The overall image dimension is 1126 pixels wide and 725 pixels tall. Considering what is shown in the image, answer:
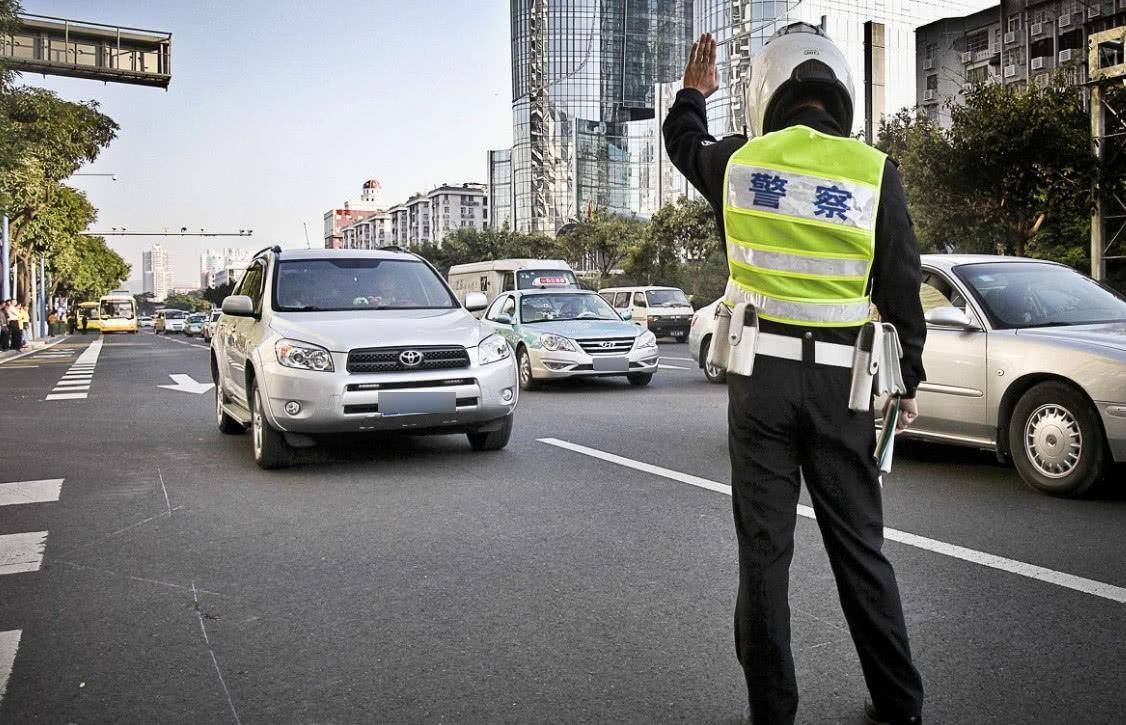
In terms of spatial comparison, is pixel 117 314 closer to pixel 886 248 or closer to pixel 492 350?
pixel 492 350

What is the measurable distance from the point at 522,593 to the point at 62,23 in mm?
25880

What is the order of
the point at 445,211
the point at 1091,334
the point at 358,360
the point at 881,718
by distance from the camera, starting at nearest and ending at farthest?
1. the point at 881,718
2. the point at 1091,334
3. the point at 358,360
4. the point at 445,211

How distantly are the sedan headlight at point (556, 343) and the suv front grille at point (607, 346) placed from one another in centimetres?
15

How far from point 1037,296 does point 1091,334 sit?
0.82m

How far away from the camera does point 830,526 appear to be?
2855 millimetres

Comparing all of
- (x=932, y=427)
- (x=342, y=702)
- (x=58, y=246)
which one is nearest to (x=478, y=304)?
(x=932, y=427)

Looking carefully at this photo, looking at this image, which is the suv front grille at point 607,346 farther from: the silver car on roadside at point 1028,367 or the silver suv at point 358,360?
the silver car on roadside at point 1028,367

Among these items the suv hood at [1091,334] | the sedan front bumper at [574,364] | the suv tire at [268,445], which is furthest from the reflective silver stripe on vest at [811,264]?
the sedan front bumper at [574,364]

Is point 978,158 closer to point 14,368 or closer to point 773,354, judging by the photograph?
point 14,368

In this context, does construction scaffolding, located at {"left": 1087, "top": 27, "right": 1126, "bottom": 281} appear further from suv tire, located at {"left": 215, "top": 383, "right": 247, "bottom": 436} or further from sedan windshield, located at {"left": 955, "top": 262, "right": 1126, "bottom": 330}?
suv tire, located at {"left": 215, "top": 383, "right": 247, "bottom": 436}

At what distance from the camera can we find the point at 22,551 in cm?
535

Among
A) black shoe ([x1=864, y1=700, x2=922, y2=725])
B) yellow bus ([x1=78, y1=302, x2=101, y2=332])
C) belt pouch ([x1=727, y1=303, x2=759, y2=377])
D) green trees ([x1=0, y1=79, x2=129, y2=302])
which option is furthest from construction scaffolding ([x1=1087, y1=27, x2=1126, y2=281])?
yellow bus ([x1=78, y1=302, x2=101, y2=332])

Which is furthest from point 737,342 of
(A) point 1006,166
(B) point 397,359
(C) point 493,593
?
(A) point 1006,166

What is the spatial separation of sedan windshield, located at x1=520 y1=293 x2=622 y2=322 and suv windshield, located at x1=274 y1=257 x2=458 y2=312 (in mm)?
5744
